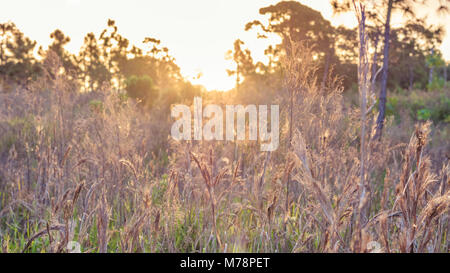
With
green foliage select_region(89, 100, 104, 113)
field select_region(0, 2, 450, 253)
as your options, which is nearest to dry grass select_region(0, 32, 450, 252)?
field select_region(0, 2, 450, 253)

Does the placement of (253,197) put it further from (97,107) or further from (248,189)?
(97,107)

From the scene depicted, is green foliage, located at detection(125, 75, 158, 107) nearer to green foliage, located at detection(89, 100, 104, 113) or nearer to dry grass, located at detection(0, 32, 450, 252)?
green foliage, located at detection(89, 100, 104, 113)

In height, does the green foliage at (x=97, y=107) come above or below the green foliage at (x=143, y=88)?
below

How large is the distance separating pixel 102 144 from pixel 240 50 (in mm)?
21435

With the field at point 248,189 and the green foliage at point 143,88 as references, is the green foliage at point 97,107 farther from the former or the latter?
the green foliage at point 143,88

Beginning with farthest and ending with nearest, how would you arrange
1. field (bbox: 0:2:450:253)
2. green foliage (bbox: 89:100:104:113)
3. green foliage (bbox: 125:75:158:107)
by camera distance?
green foliage (bbox: 125:75:158:107) < green foliage (bbox: 89:100:104:113) < field (bbox: 0:2:450:253)

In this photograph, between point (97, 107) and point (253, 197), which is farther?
point (97, 107)

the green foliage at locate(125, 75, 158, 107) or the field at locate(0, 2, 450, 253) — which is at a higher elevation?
the green foliage at locate(125, 75, 158, 107)

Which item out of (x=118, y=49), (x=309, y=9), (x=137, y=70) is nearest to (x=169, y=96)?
(x=309, y=9)

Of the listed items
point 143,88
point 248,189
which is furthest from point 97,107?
point 143,88

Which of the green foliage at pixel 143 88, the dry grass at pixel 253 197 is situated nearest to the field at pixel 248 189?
the dry grass at pixel 253 197

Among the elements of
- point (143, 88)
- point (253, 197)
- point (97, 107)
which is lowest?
point (253, 197)

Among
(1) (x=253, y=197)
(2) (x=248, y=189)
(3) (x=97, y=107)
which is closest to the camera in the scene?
(1) (x=253, y=197)
